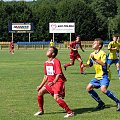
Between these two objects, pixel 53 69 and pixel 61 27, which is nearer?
pixel 53 69

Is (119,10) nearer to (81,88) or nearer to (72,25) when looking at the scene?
(72,25)

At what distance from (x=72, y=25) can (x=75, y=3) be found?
21.2m

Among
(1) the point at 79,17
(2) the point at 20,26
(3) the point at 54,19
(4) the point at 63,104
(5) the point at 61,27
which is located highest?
(1) the point at 79,17

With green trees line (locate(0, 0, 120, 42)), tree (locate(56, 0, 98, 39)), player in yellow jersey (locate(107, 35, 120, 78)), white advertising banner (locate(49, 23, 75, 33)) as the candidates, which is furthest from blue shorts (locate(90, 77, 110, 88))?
tree (locate(56, 0, 98, 39))

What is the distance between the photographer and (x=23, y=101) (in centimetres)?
1197

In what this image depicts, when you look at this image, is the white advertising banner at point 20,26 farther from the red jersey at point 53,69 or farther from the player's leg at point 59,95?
the player's leg at point 59,95

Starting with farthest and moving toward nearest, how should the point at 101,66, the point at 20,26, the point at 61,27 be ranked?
the point at 61,27
the point at 20,26
the point at 101,66

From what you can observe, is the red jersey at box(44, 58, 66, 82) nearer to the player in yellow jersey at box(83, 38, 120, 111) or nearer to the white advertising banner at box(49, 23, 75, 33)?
the player in yellow jersey at box(83, 38, 120, 111)

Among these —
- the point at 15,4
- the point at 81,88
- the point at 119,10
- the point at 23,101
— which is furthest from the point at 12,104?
the point at 119,10

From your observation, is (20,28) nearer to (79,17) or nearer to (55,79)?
(79,17)

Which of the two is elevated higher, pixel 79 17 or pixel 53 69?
pixel 79 17

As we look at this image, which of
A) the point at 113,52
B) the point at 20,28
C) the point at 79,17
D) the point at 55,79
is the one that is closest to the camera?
the point at 55,79

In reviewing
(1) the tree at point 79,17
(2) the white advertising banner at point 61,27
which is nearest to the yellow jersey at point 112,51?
(2) the white advertising banner at point 61,27

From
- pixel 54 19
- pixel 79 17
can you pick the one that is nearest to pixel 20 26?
pixel 54 19
